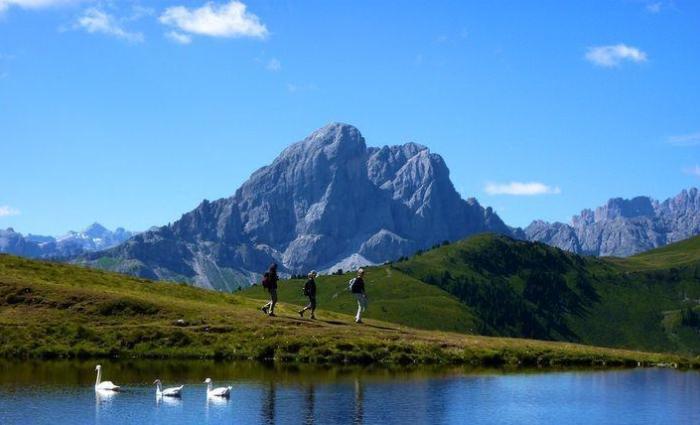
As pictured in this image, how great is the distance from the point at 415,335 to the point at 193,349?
19.0 metres

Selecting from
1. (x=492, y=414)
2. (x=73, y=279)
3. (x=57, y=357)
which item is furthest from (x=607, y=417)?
(x=73, y=279)

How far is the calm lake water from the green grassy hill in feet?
14.9

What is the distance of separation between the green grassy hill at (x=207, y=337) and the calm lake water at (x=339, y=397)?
455cm

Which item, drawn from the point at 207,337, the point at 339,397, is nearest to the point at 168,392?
the point at 339,397

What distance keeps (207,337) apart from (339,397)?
2473cm

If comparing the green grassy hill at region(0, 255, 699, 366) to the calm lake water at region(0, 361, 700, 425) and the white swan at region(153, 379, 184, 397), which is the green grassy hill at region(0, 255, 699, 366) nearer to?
the calm lake water at region(0, 361, 700, 425)

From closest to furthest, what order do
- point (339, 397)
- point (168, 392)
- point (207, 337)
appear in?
1. point (168, 392)
2. point (339, 397)
3. point (207, 337)

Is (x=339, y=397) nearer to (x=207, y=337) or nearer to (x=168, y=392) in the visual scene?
(x=168, y=392)

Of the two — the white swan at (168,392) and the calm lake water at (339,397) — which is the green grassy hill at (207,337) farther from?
the white swan at (168,392)

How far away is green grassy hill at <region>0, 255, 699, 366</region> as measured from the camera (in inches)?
2643

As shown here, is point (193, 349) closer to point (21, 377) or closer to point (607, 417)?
point (21, 377)

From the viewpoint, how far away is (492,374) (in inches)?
2430

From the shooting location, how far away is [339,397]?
47250 mm

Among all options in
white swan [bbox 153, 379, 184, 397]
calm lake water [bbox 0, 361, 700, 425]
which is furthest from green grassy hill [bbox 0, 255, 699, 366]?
white swan [bbox 153, 379, 184, 397]
